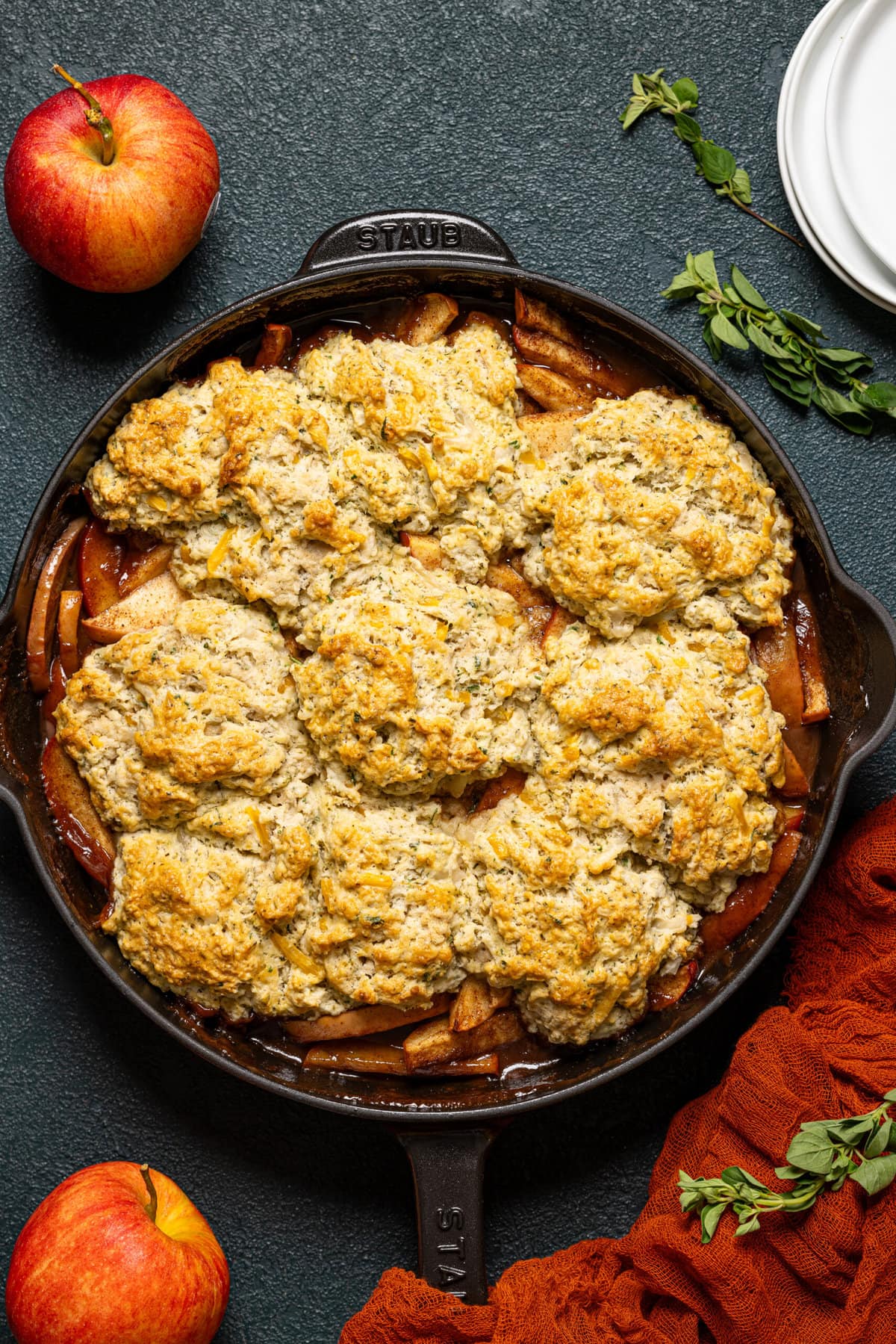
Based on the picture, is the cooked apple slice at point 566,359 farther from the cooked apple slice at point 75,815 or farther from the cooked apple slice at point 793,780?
the cooked apple slice at point 75,815

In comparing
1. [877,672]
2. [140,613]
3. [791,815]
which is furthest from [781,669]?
[140,613]

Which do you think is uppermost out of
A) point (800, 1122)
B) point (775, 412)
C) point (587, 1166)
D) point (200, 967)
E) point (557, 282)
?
point (557, 282)

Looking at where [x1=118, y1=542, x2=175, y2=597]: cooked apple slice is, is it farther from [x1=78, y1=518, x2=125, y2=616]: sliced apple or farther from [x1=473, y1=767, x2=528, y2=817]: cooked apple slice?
[x1=473, y1=767, x2=528, y2=817]: cooked apple slice

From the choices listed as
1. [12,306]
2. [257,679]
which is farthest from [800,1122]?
[12,306]

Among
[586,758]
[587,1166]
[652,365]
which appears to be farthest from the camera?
[587,1166]

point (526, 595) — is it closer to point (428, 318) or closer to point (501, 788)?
point (501, 788)

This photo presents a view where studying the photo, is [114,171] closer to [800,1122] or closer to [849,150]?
[849,150]
